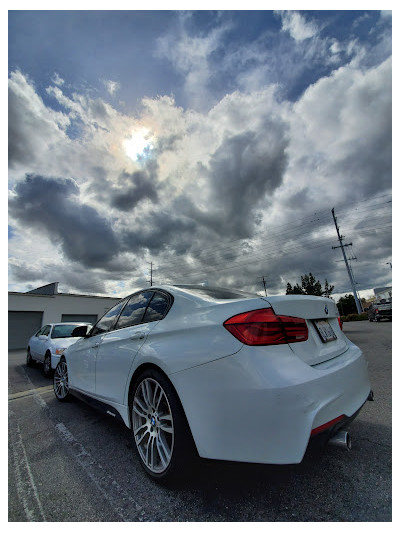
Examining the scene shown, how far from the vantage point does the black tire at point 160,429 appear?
1.72m

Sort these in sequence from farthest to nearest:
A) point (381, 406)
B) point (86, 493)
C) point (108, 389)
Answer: point (381, 406) < point (108, 389) < point (86, 493)

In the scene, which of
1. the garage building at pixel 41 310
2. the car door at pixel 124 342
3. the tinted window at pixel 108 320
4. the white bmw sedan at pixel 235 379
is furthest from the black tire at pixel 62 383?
the garage building at pixel 41 310

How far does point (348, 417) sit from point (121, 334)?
2.07 metres

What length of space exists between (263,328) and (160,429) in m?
1.15

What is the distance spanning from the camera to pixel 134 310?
2.86 meters

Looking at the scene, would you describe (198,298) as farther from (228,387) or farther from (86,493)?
(86,493)

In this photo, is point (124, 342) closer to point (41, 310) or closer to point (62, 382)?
point (62, 382)

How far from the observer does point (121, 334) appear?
2736mm

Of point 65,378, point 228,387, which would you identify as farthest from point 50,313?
point 228,387

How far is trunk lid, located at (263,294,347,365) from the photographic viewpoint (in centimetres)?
171

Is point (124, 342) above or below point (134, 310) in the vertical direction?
below

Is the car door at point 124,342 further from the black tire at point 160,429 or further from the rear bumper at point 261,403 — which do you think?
the rear bumper at point 261,403

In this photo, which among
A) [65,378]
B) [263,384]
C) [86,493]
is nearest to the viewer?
[263,384]

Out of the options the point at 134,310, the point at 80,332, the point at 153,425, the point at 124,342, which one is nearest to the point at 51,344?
the point at 80,332
